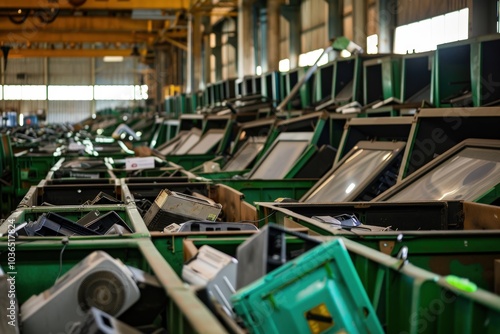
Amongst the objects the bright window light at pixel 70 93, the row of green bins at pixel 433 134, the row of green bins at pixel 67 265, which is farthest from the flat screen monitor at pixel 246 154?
the bright window light at pixel 70 93

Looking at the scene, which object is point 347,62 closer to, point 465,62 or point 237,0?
point 465,62

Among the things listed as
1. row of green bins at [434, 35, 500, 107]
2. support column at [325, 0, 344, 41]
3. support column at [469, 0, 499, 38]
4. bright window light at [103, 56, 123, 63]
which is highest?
bright window light at [103, 56, 123, 63]

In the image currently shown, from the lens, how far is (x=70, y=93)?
46188mm

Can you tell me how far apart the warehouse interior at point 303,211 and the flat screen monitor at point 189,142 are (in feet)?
0.30

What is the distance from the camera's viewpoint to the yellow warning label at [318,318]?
2.55 metres

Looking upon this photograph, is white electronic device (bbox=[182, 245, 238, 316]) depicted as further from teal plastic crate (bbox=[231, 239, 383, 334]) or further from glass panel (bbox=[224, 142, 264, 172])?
glass panel (bbox=[224, 142, 264, 172])

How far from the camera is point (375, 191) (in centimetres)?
617

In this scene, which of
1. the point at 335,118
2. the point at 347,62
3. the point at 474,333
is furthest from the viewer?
the point at 347,62

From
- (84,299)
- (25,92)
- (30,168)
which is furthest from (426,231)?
(25,92)

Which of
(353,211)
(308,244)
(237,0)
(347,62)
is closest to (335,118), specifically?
(347,62)

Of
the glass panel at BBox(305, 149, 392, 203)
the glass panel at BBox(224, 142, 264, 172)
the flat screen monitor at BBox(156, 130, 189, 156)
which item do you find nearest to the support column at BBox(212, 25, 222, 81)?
the flat screen monitor at BBox(156, 130, 189, 156)

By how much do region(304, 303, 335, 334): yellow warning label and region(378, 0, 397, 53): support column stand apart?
10.5 m

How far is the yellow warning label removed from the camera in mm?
2553

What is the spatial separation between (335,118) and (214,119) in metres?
5.54
